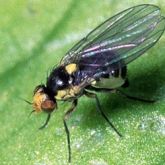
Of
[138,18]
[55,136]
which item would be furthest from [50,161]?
[138,18]

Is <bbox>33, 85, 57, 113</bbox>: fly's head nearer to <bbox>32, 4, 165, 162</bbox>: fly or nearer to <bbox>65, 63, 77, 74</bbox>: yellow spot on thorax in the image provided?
<bbox>32, 4, 165, 162</bbox>: fly

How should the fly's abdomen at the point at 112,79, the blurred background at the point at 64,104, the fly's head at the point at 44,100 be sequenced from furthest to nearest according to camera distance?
the fly's head at the point at 44,100 < the fly's abdomen at the point at 112,79 < the blurred background at the point at 64,104

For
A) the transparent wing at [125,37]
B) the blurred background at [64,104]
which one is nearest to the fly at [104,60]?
the transparent wing at [125,37]

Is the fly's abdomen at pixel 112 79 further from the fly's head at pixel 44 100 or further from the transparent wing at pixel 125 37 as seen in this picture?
the fly's head at pixel 44 100

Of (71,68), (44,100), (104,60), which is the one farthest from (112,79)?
(44,100)

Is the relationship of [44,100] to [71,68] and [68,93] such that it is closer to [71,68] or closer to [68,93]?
[68,93]

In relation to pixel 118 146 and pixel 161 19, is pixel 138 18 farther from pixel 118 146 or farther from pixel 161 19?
pixel 118 146
